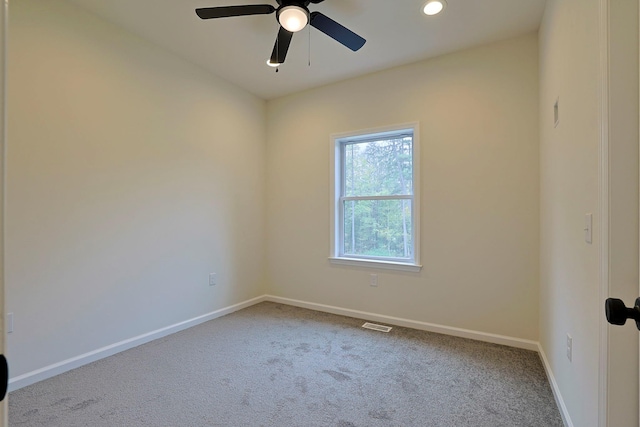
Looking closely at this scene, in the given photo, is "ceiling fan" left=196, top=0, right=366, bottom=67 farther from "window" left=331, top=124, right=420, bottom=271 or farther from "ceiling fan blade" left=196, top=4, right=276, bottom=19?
"window" left=331, top=124, right=420, bottom=271

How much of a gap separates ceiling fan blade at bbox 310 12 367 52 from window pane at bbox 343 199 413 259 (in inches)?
66.4

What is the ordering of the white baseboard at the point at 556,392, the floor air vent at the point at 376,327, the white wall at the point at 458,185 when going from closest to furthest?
the white baseboard at the point at 556,392 → the white wall at the point at 458,185 → the floor air vent at the point at 376,327

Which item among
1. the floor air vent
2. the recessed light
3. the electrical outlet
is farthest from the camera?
the electrical outlet

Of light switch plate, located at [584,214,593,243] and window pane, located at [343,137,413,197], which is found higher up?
window pane, located at [343,137,413,197]

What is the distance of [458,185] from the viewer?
299 cm

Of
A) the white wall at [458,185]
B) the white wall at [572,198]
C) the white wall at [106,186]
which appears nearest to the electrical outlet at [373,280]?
the white wall at [458,185]

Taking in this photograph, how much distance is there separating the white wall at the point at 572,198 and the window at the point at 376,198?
3.86ft

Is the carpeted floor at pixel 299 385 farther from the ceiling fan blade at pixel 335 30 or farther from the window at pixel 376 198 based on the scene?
the ceiling fan blade at pixel 335 30

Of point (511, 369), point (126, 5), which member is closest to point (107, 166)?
point (126, 5)

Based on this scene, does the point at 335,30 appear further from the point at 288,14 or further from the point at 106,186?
the point at 106,186

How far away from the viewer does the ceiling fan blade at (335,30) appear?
2129mm

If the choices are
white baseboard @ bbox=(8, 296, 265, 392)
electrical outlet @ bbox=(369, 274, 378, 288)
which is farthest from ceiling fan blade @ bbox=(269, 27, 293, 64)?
white baseboard @ bbox=(8, 296, 265, 392)

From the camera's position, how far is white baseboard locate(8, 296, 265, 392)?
212 centimetres

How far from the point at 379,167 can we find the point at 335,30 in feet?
5.38
